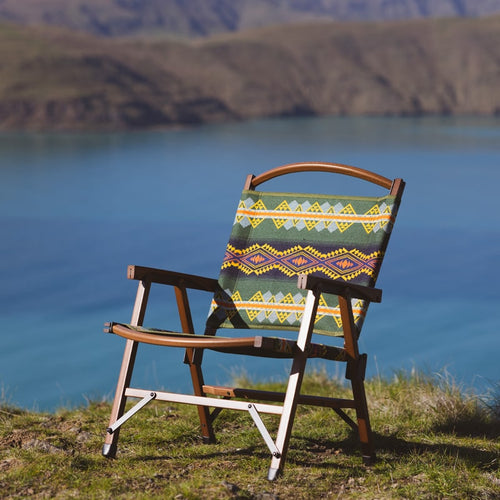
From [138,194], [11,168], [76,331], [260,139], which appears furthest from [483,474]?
[260,139]

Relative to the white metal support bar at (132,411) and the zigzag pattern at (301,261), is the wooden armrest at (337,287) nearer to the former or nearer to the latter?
the zigzag pattern at (301,261)

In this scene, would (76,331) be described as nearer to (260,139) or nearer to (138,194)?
(138,194)

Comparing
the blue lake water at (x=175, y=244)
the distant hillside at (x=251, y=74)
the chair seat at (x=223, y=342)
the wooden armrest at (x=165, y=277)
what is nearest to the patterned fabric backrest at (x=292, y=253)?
the wooden armrest at (x=165, y=277)

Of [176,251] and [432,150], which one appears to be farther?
[432,150]

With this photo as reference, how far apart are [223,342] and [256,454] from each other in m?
0.61

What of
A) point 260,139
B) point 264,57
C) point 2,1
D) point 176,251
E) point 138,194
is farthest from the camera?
point 2,1

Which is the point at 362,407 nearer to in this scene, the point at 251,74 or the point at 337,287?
the point at 337,287

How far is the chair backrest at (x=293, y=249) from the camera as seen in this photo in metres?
2.76

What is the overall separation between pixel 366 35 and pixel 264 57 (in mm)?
10942

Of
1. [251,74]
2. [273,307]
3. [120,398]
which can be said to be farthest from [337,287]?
[251,74]

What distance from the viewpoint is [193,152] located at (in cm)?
3528

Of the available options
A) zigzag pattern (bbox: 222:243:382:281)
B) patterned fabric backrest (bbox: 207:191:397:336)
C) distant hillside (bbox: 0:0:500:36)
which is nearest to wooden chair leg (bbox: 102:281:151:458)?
patterned fabric backrest (bbox: 207:191:397:336)

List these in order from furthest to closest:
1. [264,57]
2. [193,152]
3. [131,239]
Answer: [264,57]
[193,152]
[131,239]

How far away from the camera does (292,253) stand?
9.69 ft
